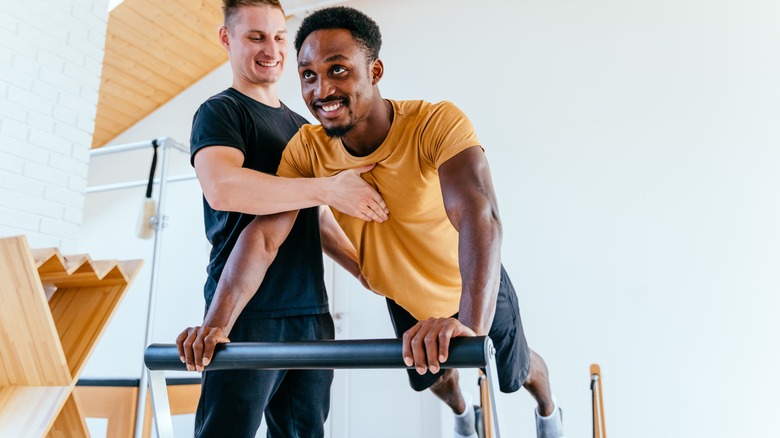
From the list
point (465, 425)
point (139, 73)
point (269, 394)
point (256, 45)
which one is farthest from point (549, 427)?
point (139, 73)

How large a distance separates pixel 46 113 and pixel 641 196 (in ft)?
10.2

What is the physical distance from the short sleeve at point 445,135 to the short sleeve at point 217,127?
0.48 meters

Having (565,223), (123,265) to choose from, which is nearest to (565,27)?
(565,223)

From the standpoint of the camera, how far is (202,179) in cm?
152

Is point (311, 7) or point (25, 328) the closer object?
point (25, 328)

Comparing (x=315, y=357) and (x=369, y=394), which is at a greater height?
(x=315, y=357)

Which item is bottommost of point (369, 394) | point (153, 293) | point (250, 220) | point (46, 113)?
point (369, 394)

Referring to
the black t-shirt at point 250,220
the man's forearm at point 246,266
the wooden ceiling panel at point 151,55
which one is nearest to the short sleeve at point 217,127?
the black t-shirt at point 250,220

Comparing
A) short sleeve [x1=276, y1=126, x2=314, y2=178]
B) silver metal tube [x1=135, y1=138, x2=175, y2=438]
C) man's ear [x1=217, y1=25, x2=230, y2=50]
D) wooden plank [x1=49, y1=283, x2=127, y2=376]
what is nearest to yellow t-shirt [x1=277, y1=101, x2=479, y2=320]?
short sleeve [x1=276, y1=126, x2=314, y2=178]

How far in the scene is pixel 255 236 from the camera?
58.4 inches

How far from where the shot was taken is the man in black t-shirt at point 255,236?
1424 millimetres

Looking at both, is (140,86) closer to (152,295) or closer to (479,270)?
(152,295)

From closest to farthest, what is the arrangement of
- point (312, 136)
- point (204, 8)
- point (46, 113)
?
point (312, 136) < point (46, 113) < point (204, 8)

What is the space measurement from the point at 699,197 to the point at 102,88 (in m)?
4.00
